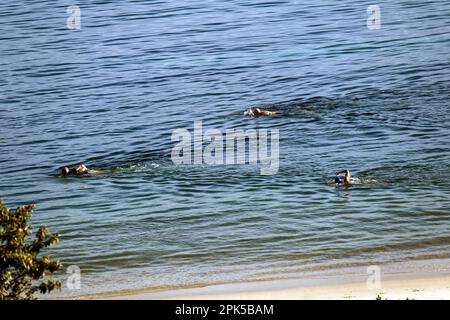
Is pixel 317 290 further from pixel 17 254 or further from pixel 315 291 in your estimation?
pixel 17 254

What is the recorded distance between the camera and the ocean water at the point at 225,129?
22.3 m

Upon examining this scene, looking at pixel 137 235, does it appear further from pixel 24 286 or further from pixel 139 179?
pixel 24 286

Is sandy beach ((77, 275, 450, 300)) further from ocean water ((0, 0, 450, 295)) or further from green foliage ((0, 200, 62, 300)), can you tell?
green foliage ((0, 200, 62, 300))

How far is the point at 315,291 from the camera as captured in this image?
1841 centimetres

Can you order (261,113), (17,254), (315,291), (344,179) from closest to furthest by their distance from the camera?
(17,254) < (315,291) < (344,179) < (261,113)

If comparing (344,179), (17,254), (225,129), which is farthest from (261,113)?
(17,254)

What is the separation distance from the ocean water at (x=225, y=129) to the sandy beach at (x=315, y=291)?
0.68m

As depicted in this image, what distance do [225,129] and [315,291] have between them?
588 inches

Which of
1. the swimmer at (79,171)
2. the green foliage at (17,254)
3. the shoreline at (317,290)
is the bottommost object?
the shoreline at (317,290)

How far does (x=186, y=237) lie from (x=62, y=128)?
13.6 metres

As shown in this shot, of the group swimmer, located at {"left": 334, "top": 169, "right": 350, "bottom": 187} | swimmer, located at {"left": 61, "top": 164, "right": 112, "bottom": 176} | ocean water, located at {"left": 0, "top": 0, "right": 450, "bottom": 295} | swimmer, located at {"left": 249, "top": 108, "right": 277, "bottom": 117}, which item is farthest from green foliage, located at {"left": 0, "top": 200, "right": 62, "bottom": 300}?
swimmer, located at {"left": 249, "top": 108, "right": 277, "bottom": 117}

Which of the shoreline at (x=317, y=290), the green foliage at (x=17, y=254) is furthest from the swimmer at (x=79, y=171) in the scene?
the green foliage at (x=17, y=254)

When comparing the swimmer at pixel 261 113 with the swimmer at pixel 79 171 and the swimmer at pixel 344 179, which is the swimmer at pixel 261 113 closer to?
the swimmer at pixel 79 171

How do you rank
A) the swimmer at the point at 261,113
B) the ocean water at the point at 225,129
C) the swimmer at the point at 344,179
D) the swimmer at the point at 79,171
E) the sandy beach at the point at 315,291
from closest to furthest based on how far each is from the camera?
the sandy beach at the point at 315,291
the ocean water at the point at 225,129
the swimmer at the point at 344,179
the swimmer at the point at 79,171
the swimmer at the point at 261,113
